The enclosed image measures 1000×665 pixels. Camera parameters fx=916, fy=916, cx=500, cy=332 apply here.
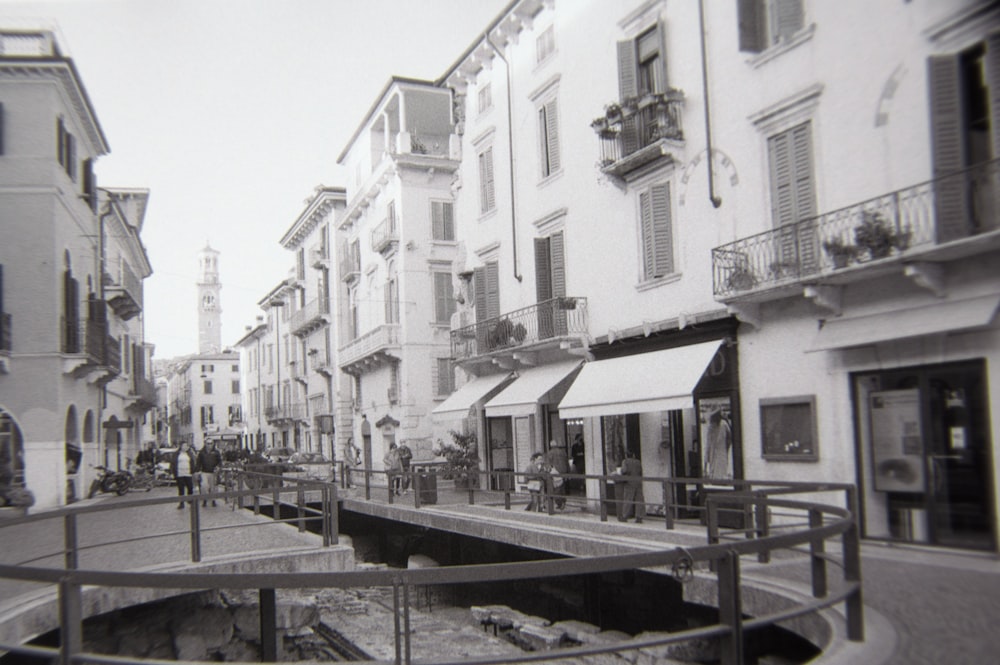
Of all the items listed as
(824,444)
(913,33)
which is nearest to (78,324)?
(824,444)

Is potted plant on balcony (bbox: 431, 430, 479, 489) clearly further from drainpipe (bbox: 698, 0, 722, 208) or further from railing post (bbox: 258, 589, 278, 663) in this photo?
railing post (bbox: 258, 589, 278, 663)

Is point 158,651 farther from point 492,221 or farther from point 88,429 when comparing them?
point 88,429

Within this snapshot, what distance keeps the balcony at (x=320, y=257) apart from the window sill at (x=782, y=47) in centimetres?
3633

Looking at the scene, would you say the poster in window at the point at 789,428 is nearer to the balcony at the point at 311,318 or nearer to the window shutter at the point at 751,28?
the window shutter at the point at 751,28

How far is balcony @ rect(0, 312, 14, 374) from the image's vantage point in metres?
22.1

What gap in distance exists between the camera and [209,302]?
383 ft

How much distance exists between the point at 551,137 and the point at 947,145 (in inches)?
457

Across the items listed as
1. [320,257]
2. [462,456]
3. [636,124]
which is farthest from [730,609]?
[320,257]

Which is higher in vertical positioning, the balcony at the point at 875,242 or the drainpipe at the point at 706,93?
the drainpipe at the point at 706,93

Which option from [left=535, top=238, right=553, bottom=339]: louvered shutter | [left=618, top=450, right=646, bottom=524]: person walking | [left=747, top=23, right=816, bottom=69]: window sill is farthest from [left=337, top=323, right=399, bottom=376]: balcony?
[left=747, top=23, right=816, bottom=69]: window sill

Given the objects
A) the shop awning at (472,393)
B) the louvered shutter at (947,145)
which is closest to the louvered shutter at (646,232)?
the shop awning at (472,393)

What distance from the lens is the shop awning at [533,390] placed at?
20.8m

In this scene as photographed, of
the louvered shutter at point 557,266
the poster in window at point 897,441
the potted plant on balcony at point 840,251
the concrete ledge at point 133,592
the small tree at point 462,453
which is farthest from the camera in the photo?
the small tree at point 462,453

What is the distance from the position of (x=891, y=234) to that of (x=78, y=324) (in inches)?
803
